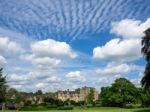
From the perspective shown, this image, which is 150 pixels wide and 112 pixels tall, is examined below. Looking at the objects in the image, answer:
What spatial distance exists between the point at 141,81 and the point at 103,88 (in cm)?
9596

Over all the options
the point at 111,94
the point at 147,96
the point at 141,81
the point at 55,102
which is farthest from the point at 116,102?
the point at 141,81

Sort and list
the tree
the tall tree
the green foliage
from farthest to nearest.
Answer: the green foliage < the tree < the tall tree

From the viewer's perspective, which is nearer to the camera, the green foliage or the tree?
the tree

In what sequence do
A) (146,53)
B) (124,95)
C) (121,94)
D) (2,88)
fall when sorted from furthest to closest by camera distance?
(121,94)
(124,95)
(2,88)
(146,53)

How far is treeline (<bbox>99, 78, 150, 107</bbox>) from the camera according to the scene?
144m

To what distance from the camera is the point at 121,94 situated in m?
145

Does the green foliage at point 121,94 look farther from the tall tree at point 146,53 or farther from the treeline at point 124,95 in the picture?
the tall tree at point 146,53

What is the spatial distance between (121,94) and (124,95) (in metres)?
1.43

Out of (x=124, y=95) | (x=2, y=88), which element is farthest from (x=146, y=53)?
(x=124, y=95)

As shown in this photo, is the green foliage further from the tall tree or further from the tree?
the tall tree

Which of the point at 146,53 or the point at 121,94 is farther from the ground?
the point at 121,94

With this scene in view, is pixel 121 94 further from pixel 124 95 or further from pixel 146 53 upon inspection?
pixel 146 53

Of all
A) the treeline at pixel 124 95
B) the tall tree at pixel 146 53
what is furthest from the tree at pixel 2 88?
the tall tree at pixel 146 53

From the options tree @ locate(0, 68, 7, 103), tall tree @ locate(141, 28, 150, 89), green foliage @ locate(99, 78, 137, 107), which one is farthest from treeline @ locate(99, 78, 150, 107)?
tall tree @ locate(141, 28, 150, 89)
